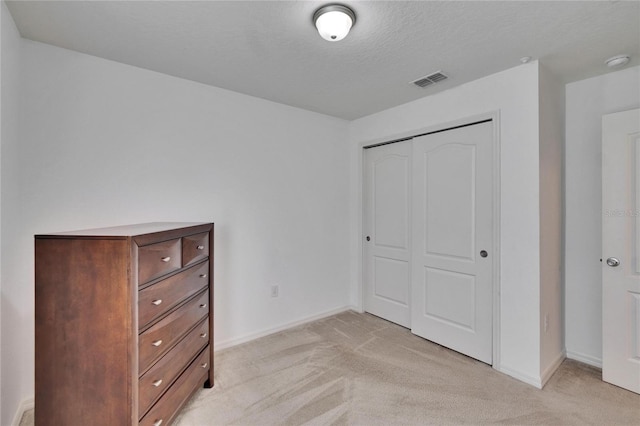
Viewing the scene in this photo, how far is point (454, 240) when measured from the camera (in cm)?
279

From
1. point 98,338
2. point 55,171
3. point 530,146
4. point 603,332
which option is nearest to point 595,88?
point 530,146

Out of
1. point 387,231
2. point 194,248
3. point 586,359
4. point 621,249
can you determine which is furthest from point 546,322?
point 194,248

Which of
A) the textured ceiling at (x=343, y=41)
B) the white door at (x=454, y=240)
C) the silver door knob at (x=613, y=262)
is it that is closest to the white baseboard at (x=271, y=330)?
the white door at (x=454, y=240)

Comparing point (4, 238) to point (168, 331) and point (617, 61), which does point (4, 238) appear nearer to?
point (168, 331)

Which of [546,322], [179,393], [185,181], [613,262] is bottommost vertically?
[179,393]

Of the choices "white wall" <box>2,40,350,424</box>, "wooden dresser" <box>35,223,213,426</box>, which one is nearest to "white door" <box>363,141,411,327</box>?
"white wall" <box>2,40,350,424</box>

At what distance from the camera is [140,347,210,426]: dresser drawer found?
1.53 m

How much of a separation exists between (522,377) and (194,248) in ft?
8.50

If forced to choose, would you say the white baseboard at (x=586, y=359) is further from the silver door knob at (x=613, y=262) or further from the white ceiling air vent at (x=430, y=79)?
the white ceiling air vent at (x=430, y=79)

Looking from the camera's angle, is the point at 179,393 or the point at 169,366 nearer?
the point at 169,366

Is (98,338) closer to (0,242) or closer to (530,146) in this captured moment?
(0,242)

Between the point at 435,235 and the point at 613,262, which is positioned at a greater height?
the point at 435,235

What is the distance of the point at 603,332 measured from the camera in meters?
2.31

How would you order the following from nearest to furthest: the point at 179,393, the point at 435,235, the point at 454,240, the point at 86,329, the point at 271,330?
the point at 86,329, the point at 179,393, the point at 454,240, the point at 435,235, the point at 271,330
